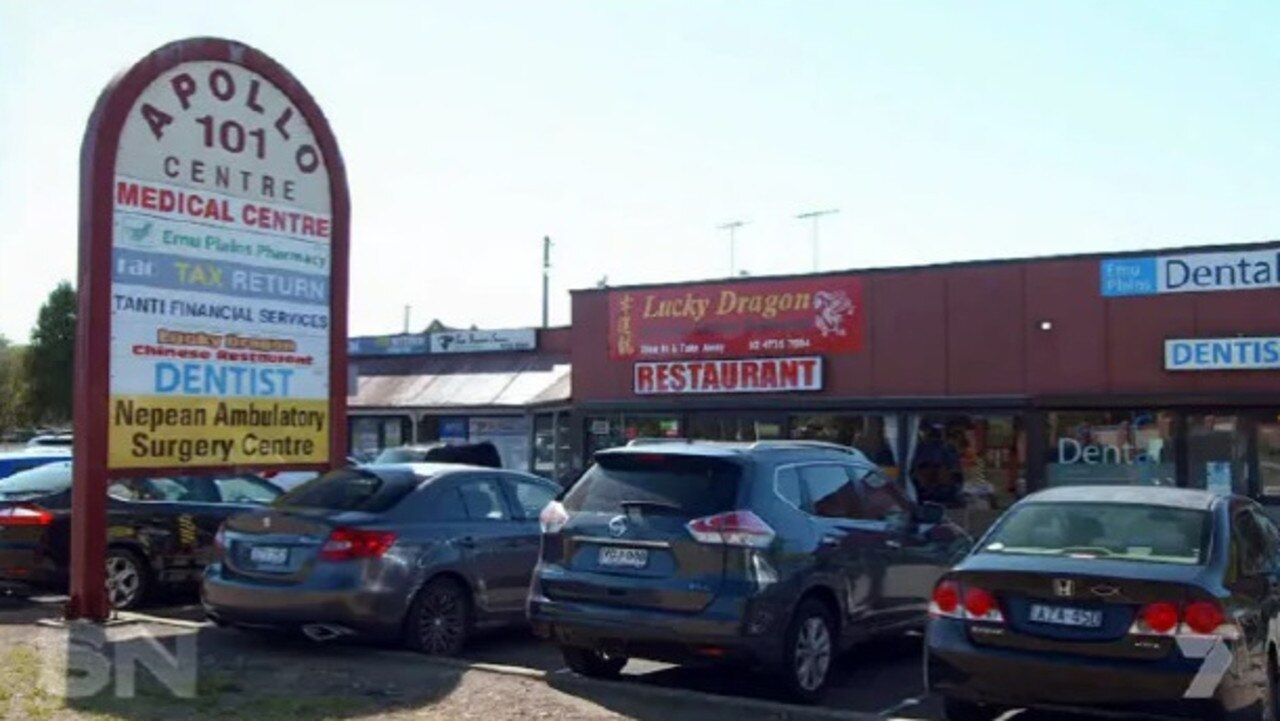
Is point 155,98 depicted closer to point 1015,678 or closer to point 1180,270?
point 1015,678

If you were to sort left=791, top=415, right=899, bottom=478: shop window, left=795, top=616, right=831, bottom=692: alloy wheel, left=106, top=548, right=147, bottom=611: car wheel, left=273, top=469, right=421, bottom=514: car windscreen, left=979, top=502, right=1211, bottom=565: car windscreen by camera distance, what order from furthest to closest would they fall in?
left=791, top=415, right=899, bottom=478: shop window → left=106, top=548, right=147, bottom=611: car wheel → left=273, top=469, right=421, bottom=514: car windscreen → left=795, top=616, right=831, bottom=692: alloy wheel → left=979, top=502, right=1211, bottom=565: car windscreen

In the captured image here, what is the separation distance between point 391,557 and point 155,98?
15.7ft

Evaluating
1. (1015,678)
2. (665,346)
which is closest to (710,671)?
(1015,678)

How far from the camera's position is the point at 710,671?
1029 centimetres

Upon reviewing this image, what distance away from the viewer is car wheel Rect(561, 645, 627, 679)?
974cm

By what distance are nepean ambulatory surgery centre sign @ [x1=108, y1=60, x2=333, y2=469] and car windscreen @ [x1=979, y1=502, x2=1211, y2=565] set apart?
7145 millimetres

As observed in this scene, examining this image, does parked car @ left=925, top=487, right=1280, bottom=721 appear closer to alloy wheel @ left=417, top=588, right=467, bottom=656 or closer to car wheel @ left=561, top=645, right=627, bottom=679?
car wheel @ left=561, top=645, right=627, bottom=679

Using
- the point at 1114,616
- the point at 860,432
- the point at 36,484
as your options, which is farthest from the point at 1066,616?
the point at 860,432

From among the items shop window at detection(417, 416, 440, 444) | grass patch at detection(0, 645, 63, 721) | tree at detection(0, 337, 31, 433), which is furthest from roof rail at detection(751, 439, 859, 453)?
tree at detection(0, 337, 31, 433)

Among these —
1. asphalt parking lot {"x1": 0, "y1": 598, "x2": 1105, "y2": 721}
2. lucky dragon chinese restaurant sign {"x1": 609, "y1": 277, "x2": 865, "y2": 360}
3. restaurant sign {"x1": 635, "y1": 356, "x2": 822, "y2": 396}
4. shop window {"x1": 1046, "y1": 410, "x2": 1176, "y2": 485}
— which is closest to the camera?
asphalt parking lot {"x1": 0, "y1": 598, "x2": 1105, "y2": 721}

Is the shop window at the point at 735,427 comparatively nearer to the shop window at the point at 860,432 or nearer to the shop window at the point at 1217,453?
the shop window at the point at 860,432

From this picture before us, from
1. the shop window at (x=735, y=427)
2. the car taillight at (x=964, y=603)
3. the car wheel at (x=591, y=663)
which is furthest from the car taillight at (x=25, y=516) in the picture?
the shop window at (x=735, y=427)

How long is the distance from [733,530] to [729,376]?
16.0 m

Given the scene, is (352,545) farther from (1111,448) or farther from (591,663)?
(1111,448)
